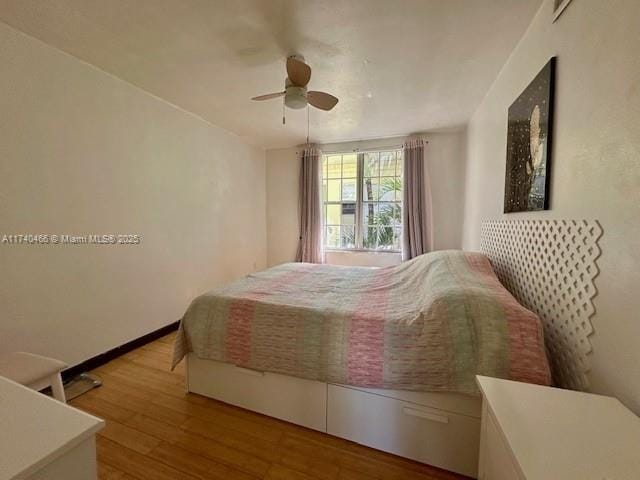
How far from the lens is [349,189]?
429 centimetres

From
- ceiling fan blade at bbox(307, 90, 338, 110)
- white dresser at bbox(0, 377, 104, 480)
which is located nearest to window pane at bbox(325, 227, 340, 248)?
ceiling fan blade at bbox(307, 90, 338, 110)

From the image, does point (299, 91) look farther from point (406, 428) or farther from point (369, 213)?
point (369, 213)

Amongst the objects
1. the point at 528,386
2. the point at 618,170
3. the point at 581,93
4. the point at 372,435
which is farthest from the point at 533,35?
the point at 372,435

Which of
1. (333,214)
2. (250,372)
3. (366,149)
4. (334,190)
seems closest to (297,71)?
(250,372)

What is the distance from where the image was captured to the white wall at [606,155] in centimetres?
87

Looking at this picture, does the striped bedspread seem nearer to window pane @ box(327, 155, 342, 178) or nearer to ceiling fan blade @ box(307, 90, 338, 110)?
ceiling fan blade @ box(307, 90, 338, 110)

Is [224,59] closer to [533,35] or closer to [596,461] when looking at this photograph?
[533,35]

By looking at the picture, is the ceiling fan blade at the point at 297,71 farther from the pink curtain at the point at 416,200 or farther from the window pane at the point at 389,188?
the window pane at the point at 389,188

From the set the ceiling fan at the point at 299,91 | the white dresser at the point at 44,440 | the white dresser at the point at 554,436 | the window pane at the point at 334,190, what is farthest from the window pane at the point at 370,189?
the white dresser at the point at 44,440

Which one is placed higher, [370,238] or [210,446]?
[370,238]

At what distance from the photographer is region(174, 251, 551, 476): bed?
3.99 ft

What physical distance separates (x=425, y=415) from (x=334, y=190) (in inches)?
138

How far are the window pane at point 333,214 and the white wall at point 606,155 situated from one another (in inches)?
123

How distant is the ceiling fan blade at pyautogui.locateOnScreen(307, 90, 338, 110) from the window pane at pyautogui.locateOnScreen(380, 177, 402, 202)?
2099 mm
